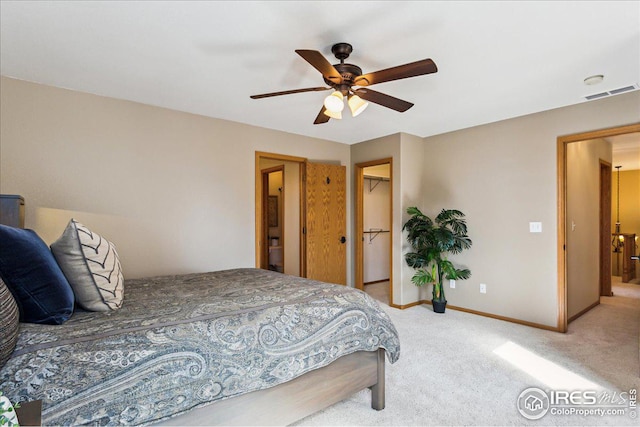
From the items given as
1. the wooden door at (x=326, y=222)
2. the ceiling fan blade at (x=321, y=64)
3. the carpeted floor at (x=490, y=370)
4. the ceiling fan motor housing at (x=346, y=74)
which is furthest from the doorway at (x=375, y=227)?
the ceiling fan blade at (x=321, y=64)

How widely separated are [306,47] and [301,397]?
2203mm

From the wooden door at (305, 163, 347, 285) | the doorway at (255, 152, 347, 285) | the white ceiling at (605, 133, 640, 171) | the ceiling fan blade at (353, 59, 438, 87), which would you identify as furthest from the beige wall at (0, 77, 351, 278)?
the white ceiling at (605, 133, 640, 171)

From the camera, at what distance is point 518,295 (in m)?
3.80

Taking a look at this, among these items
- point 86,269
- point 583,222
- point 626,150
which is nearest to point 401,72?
point 86,269

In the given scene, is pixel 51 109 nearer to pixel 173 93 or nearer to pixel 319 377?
pixel 173 93

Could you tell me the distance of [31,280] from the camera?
1.34m

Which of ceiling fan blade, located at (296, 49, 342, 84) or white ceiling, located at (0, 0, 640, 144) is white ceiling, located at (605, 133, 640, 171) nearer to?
white ceiling, located at (0, 0, 640, 144)

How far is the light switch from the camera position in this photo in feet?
12.0

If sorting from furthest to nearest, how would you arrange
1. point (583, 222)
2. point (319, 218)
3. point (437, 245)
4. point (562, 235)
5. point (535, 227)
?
point (319, 218) → point (583, 222) → point (437, 245) → point (535, 227) → point (562, 235)

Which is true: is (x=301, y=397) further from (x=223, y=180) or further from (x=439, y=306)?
(x=439, y=306)

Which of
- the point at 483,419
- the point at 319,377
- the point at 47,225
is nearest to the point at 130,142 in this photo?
the point at 47,225

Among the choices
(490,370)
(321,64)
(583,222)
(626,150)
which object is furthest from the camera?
(626,150)

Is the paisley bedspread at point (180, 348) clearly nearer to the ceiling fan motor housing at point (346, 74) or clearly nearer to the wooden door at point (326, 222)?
the ceiling fan motor housing at point (346, 74)

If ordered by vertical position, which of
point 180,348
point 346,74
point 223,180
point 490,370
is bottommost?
point 490,370
